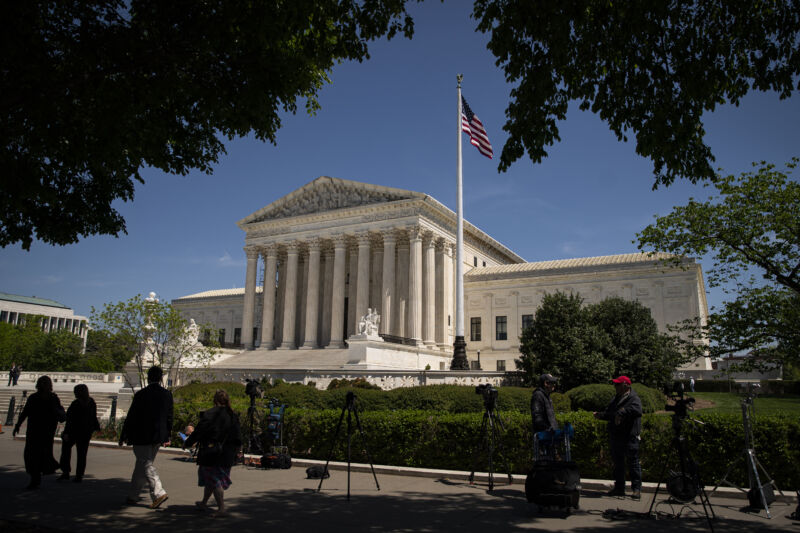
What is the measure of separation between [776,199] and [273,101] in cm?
1600

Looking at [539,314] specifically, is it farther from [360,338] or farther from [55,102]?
[55,102]

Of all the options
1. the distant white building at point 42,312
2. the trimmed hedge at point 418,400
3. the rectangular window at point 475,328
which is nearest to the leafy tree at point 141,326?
the trimmed hedge at point 418,400

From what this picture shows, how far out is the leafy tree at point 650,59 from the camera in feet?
27.3

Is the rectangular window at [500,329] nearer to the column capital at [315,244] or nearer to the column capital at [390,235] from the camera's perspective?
the column capital at [390,235]

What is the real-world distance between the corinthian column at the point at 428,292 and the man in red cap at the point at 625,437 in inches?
1415

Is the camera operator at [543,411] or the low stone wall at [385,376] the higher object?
the low stone wall at [385,376]

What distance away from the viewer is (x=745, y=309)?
17.4 m

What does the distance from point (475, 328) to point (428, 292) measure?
29.0ft

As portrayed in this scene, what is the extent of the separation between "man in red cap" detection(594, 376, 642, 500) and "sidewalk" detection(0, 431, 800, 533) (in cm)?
33

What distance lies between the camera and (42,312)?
4195 inches

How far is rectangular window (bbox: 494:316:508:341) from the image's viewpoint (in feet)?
165

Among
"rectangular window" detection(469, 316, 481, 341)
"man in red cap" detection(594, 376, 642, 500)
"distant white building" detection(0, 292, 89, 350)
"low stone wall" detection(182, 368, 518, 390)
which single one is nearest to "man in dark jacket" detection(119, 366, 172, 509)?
"man in red cap" detection(594, 376, 642, 500)

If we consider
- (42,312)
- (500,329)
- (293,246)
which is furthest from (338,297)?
(42,312)

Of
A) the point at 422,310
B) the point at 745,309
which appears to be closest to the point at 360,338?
the point at 422,310
